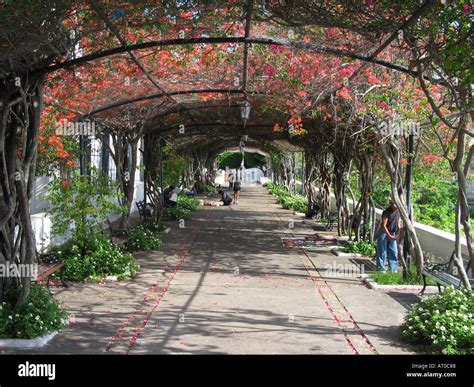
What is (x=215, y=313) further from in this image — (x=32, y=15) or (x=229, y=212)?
(x=229, y=212)

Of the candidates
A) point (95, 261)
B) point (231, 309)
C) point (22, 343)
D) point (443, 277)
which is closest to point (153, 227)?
point (95, 261)

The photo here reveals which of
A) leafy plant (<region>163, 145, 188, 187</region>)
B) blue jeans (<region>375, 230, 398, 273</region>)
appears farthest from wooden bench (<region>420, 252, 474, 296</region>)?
leafy plant (<region>163, 145, 188, 187</region>)

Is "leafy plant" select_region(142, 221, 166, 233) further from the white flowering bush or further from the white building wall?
the white flowering bush

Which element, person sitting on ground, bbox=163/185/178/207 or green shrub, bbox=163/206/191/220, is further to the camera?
person sitting on ground, bbox=163/185/178/207

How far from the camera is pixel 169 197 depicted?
24.5 m

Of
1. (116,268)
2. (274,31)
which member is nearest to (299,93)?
(274,31)

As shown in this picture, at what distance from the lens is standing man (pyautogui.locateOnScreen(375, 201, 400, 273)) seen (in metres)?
11.4

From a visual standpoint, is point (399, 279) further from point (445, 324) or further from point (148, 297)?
point (148, 297)

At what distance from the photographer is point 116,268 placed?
1054 cm

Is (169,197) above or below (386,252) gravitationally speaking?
above

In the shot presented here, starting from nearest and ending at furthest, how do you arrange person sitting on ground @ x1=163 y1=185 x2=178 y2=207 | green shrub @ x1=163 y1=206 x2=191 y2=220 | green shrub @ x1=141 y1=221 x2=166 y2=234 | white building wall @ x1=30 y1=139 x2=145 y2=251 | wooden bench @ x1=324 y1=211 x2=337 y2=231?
white building wall @ x1=30 y1=139 x2=145 y2=251
green shrub @ x1=141 y1=221 x2=166 y2=234
wooden bench @ x1=324 y1=211 x2=337 y2=231
green shrub @ x1=163 y1=206 x2=191 y2=220
person sitting on ground @ x1=163 y1=185 x2=178 y2=207

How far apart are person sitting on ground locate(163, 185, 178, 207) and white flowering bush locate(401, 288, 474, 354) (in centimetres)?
1756

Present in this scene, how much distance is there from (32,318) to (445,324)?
4376 millimetres

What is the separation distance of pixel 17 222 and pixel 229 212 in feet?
66.9
